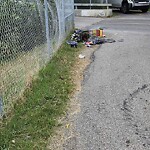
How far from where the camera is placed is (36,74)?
6199mm

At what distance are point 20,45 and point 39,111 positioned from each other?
1385 mm

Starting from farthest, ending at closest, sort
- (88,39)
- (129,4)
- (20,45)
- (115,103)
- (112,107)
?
(129,4)
(88,39)
(20,45)
(115,103)
(112,107)

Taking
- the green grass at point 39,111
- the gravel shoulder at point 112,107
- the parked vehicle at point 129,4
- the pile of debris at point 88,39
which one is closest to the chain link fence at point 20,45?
the green grass at point 39,111

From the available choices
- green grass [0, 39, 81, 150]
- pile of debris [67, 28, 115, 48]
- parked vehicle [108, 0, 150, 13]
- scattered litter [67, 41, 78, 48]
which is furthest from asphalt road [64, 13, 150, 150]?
parked vehicle [108, 0, 150, 13]

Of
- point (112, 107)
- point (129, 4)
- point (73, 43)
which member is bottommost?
point (112, 107)

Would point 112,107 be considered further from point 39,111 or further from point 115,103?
point 39,111

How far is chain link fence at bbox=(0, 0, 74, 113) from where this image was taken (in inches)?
189

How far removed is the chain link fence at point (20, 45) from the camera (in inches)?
189

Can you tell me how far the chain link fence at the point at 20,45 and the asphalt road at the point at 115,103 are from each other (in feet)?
3.31

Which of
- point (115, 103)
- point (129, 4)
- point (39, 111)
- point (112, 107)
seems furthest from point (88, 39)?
point (129, 4)

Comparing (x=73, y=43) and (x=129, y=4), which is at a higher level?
(x=129, y=4)

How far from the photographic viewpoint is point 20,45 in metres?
5.59

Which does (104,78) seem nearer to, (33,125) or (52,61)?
(52,61)

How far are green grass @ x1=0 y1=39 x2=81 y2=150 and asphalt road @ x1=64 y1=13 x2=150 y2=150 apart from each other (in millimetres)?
334
